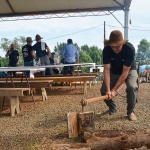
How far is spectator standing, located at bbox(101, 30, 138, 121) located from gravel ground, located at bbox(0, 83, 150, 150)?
390 mm

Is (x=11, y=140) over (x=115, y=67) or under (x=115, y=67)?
under

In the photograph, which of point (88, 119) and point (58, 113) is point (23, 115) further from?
Answer: point (88, 119)

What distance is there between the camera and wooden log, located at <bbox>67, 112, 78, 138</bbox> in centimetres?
360

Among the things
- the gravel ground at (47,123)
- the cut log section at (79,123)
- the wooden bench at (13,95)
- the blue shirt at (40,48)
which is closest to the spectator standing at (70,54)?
the blue shirt at (40,48)

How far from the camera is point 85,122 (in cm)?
363

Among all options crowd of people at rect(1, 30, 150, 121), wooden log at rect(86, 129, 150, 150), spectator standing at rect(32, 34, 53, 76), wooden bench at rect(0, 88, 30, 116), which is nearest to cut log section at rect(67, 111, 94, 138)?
wooden log at rect(86, 129, 150, 150)

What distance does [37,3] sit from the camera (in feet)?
42.6

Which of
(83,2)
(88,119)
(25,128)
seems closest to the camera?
(88,119)

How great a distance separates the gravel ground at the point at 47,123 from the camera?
360 centimetres

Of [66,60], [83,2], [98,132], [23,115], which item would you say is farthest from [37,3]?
[98,132]

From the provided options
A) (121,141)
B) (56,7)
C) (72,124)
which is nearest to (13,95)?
(72,124)

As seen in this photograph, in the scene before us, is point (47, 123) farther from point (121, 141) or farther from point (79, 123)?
point (121, 141)

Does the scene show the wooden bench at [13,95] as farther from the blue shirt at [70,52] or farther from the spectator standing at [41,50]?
the blue shirt at [70,52]

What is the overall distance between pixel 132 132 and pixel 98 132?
1.38 ft
